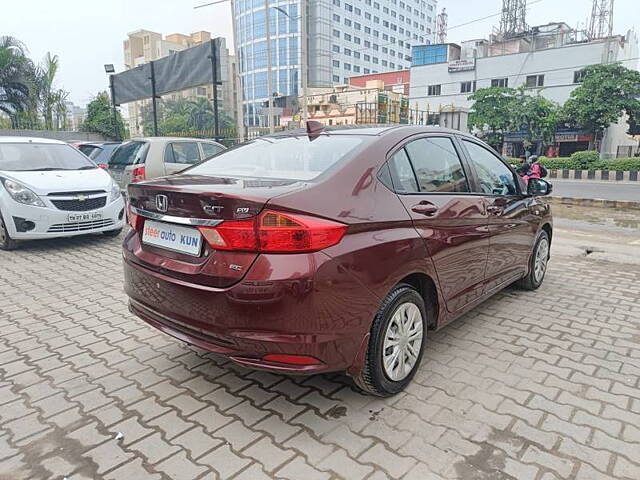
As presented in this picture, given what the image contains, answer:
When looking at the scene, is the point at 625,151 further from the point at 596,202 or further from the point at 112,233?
the point at 112,233

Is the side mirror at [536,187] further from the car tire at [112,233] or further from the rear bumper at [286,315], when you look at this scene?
the car tire at [112,233]

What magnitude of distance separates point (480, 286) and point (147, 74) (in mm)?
17931

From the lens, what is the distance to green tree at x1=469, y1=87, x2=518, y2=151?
37531mm

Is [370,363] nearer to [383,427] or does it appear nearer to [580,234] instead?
[383,427]

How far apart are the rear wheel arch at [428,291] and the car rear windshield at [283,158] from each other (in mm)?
834

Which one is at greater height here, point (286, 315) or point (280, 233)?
point (280, 233)

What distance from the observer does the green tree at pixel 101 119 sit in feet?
89.5

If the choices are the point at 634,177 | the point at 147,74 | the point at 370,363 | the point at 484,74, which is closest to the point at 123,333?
the point at 370,363

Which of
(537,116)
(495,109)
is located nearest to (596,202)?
(537,116)

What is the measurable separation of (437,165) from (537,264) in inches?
88.3

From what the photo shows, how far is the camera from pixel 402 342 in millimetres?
2699

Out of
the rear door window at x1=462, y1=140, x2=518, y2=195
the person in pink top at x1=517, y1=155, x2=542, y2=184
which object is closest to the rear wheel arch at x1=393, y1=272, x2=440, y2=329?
the rear door window at x1=462, y1=140, x2=518, y2=195

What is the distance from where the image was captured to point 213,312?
7.49 ft

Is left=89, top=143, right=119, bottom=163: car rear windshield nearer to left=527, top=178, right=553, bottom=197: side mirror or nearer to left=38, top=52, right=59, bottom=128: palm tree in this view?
left=527, top=178, right=553, bottom=197: side mirror
